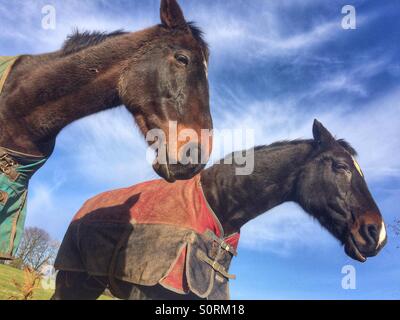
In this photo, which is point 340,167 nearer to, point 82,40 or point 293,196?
point 293,196

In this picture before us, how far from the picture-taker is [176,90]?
369 cm

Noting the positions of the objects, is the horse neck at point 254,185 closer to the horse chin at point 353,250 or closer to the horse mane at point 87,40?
the horse chin at point 353,250

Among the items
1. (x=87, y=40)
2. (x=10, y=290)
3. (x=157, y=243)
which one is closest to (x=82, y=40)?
(x=87, y=40)

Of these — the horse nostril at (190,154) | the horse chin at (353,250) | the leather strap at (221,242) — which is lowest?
the horse chin at (353,250)

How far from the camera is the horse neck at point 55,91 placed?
3.51 m

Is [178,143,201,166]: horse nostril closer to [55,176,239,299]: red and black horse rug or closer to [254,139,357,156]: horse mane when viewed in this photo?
[55,176,239,299]: red and black horse rug

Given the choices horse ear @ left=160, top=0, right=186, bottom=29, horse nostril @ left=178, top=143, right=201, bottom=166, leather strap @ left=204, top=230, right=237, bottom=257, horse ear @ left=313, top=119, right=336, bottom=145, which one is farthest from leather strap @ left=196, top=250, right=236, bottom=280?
horse ear @ left=313, top=119, right=336, bottom=145

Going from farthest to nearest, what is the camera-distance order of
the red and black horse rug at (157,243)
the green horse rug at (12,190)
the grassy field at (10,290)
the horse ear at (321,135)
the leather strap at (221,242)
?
the grassy field at (10,290) < the horse ear at (321,135) < the leather strap at (221,242) < the red and black horse rug at (157,243) < the green horse rug at (12,190)

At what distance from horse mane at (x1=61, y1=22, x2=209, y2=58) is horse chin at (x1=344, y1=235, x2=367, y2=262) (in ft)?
13.3

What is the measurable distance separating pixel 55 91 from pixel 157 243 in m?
2.21

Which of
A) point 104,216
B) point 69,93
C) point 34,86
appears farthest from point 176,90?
point 104,216

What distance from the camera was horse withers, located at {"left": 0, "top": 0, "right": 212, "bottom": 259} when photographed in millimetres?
3463

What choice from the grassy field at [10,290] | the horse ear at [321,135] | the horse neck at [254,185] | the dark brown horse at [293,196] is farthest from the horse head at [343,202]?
the grassy field at [10,290]

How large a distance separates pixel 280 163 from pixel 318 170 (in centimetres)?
72
